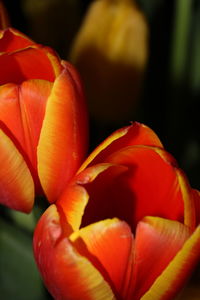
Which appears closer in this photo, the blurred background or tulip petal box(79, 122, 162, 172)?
tulip petal box(79, 122, 162, 172)

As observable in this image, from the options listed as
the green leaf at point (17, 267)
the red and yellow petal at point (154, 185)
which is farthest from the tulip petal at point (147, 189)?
the green leaf at point (17, 267)

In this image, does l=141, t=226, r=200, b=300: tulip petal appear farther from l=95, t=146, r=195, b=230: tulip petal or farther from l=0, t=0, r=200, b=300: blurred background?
l=0, t=0, r=200, b=300: blurred background

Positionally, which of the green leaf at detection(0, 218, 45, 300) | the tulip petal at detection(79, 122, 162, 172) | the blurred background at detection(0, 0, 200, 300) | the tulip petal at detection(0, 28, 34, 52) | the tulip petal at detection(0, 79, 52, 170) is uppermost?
the tulip petal at detection(0, 28, 34, 52)

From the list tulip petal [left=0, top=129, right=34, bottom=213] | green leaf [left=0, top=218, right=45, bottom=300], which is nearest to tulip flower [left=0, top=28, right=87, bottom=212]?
tulip petal [left=0, top=129, right=34, bottom=213]

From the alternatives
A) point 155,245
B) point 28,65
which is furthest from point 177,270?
point 28,65

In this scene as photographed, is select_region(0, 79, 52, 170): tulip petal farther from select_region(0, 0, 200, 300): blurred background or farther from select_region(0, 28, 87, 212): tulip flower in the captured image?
select_region(0, 0, 200, 300): blurred background

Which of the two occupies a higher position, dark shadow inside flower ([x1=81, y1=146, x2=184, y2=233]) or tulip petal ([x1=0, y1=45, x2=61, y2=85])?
tulip petal ([x1=0, y1=45, x2=61, y2=85])

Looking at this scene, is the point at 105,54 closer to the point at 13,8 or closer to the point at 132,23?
the point at 132,23
